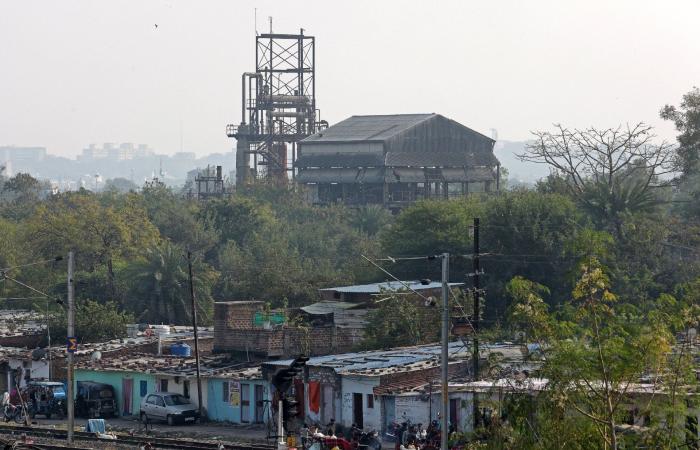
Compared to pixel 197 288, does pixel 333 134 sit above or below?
above

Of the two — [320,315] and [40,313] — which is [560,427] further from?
[40,313]

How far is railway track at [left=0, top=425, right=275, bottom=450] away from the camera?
37.0 meters

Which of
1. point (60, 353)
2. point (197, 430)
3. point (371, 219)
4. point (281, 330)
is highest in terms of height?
point (371, 219)

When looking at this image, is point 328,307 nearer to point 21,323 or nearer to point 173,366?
point 173,366

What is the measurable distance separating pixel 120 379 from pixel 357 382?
1308cm

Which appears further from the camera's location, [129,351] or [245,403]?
[129,351]

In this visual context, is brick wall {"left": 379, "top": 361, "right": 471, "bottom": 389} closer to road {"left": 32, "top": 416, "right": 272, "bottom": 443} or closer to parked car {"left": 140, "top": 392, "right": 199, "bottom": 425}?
road {"left": 32, "top": 416, "right": 272, "bottom": 443}

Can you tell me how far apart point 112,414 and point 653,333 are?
31028mm

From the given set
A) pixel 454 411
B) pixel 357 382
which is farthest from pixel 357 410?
pixel 454 411

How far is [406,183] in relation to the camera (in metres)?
Result: 110

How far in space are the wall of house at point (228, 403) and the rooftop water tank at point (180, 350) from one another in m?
8.29

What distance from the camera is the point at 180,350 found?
180 feet

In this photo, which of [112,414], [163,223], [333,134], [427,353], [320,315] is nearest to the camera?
[427,353]

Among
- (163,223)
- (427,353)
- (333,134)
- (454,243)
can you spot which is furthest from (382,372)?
(333,134)
